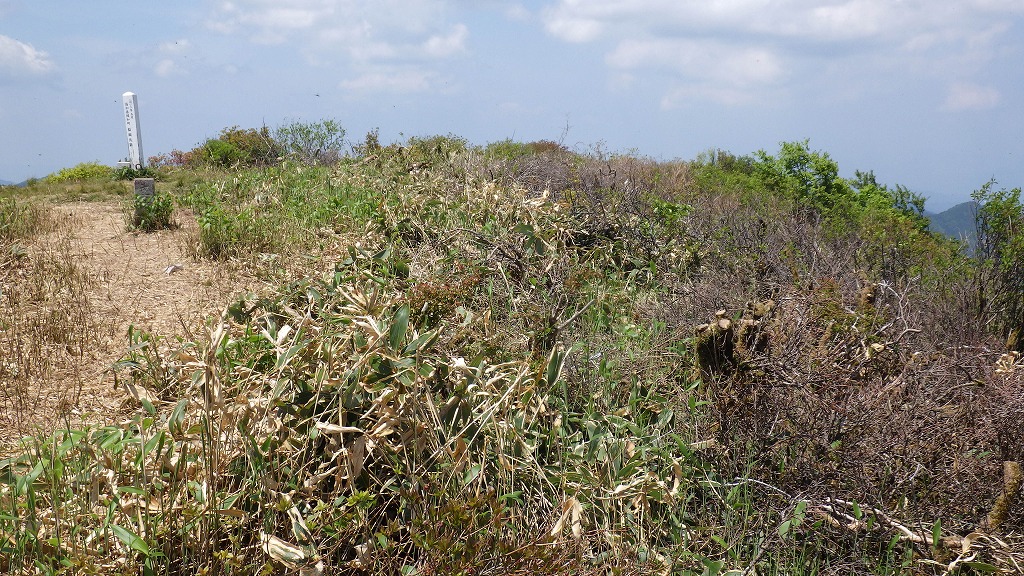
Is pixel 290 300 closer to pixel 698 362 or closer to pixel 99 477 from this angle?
pixel 99 477

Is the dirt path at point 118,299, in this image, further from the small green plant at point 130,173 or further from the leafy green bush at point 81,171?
the leafy green bush at point 81,171

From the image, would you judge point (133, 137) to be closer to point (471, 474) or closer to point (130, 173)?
point (130, 173)

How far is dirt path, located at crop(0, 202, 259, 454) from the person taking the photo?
120 inches

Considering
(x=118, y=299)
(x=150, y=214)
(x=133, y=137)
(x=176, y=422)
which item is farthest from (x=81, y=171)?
(x=176, y=422)

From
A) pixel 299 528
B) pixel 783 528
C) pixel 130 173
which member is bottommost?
pixel 783 528

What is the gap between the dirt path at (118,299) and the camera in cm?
304

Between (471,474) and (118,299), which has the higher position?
(118,299)

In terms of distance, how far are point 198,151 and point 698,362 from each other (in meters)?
16.0

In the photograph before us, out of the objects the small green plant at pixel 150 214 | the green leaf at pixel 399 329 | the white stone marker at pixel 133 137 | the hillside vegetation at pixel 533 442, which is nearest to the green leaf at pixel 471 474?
the hillside vegetation at pixel 533 442

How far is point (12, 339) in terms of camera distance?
3.69 metres

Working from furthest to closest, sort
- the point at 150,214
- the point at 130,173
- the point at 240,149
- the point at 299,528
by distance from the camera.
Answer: the point at 240,149
the point at 130,173
the point at 150,214
the point at 299,528

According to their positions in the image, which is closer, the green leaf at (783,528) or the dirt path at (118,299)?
the green leaf at (783,528)

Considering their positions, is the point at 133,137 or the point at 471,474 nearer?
the point at 471,474

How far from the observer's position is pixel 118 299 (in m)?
4.50
